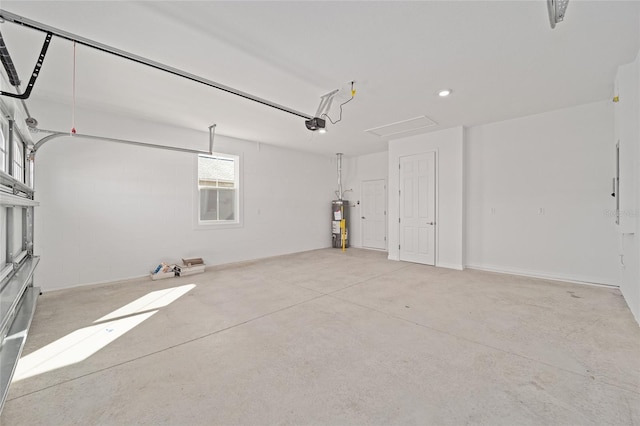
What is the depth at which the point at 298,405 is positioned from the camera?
5.42ft

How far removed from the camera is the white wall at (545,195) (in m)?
4.06

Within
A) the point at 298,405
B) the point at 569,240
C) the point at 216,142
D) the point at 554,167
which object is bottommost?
the point at 298,405

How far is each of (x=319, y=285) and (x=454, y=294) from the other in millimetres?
1961

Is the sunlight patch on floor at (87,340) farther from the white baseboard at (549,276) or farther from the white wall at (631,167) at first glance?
the white baseboard at (549,276)

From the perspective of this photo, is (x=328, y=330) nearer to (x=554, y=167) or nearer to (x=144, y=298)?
(x=144, y=298)

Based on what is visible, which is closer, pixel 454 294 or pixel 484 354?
pixel 484 354

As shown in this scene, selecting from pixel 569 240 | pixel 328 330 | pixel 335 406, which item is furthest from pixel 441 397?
pixel 569 240

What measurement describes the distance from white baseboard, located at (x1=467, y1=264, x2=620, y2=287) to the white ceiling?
2.74 meters

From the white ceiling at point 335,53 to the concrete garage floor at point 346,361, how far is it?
9.17 ft

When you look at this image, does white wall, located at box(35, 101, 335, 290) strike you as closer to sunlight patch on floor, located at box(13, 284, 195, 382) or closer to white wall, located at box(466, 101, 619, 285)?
sunlight patch on floor, located at box(13, 284, 195, 382)

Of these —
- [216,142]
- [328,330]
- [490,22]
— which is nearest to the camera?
[490,22]

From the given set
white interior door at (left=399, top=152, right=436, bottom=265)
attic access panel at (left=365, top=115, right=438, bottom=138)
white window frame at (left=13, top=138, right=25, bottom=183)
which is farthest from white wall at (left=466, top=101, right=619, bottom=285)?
white window frame at (left=13, top=138, right=25, bottom=183)

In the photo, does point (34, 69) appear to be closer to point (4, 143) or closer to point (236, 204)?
point (4, 143)

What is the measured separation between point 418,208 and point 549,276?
2455 mm
